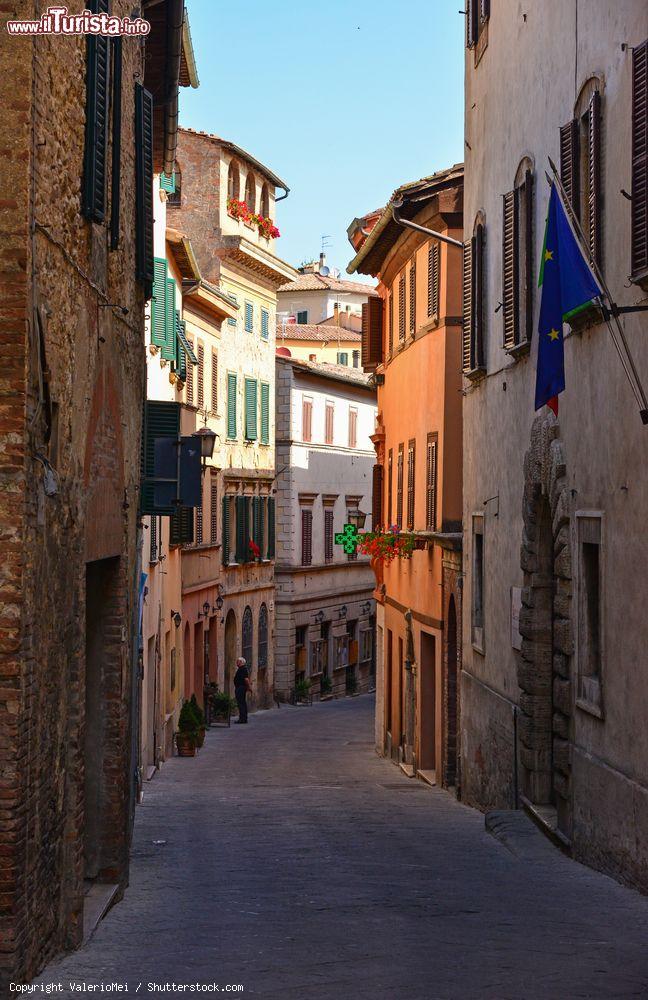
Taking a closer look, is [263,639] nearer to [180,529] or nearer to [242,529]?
[242,529]

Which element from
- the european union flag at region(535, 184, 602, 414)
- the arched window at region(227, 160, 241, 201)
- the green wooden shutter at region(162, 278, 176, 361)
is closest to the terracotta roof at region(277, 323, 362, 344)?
the arched window at region(227, 160, 241, 201)

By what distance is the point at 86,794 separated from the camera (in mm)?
11367

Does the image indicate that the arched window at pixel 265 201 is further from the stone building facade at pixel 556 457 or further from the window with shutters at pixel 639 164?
the window with shutters at pixel 639 164

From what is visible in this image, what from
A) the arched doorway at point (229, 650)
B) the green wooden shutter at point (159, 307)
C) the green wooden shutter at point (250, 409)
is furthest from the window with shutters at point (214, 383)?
the green wooden shutter at point (159, 307)

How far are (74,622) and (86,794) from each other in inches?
111

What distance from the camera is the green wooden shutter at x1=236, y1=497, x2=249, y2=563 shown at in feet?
139

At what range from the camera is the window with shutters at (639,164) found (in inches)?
418

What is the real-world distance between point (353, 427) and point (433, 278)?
31.1 metres

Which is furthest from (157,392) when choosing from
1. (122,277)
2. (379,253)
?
(122,277)

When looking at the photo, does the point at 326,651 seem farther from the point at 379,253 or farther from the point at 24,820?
the point at 24,820

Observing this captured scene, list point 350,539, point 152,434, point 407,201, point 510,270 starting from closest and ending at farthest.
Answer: point 152,434 < point 510,270 < point 407,201 < point 350,539

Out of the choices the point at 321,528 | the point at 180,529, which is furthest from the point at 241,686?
the point at 321,528

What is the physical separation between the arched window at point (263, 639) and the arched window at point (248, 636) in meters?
0.98

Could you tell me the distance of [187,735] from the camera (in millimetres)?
28422
